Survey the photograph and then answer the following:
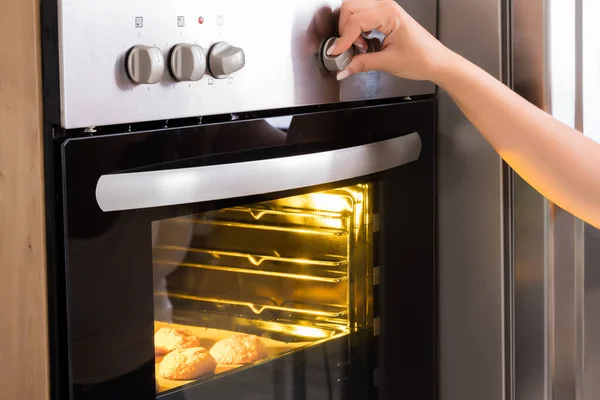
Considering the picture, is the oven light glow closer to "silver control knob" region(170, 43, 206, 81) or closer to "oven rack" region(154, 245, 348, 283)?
"oven rack" region(154, 245, 348, 283)

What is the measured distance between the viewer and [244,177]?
2.93 ft

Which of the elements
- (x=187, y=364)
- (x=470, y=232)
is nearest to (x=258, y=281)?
(x=187, y=364)

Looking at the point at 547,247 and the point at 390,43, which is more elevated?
the point at 390,43

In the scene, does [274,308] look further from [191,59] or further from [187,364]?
[191,59]

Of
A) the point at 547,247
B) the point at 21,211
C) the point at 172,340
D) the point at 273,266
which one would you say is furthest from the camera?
the point at 547,247

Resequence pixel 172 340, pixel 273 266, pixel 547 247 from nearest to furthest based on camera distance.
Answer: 1. pixel 172 340
2. pixel 273 266
3. pixel 547 247

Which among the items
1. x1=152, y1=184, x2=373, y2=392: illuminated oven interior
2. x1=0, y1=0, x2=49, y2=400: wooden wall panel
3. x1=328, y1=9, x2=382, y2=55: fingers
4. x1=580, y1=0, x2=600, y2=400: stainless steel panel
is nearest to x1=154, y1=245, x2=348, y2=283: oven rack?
x1=152, y1=184, x2=373, y2=392: illuminated oven interior

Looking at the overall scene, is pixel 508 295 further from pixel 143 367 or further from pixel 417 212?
pixel 143 367

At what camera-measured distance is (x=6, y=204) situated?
75cm

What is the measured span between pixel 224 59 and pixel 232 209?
17 centimetres

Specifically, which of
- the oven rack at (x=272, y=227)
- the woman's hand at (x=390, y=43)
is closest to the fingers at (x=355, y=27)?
the woman's hand at (x=390, y=43)

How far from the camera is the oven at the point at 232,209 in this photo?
771 mm

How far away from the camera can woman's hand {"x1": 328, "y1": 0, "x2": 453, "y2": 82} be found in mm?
982

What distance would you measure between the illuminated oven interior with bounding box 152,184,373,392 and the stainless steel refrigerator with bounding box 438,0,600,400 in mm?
178
